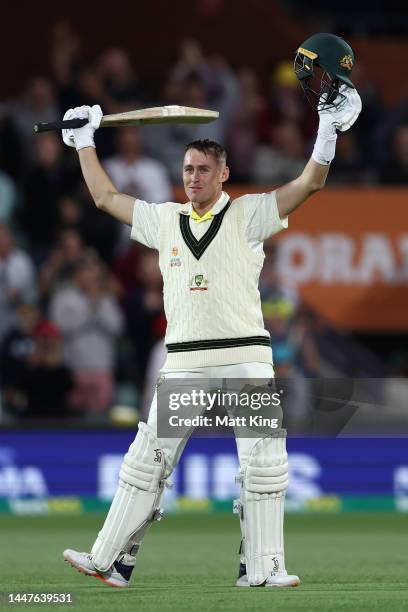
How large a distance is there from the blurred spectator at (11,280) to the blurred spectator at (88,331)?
32 centimetres

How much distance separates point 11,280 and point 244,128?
3.18 metres

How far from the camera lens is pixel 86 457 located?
13297 mm

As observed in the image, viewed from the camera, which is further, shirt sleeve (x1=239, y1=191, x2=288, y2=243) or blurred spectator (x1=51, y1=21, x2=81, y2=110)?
blurred spectator (x1=51, y1=21, x2=81, y2=110)

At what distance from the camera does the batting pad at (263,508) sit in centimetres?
762

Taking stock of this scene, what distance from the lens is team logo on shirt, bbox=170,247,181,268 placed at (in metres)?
7.72

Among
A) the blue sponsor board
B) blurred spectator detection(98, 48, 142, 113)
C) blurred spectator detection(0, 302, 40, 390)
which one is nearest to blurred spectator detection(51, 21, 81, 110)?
blurred spectator detection(98, 48, 142, 113)

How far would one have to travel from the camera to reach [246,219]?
25.3 feet

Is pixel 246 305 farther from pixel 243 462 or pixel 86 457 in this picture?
pixel 86 457

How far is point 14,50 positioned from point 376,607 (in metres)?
11.6

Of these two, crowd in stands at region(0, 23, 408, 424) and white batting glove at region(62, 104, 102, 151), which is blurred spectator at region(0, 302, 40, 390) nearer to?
crowd in stands at region(0, 23, 408, 424)

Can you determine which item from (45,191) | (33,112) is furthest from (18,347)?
(33,112)

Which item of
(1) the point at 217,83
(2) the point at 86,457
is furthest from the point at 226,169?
(1) the point at 217,83

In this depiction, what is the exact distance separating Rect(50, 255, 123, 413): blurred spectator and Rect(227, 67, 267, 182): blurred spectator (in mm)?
2337

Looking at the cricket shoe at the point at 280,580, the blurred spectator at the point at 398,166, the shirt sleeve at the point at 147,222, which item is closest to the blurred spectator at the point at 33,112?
the blurred spectator at the point at 398,166
